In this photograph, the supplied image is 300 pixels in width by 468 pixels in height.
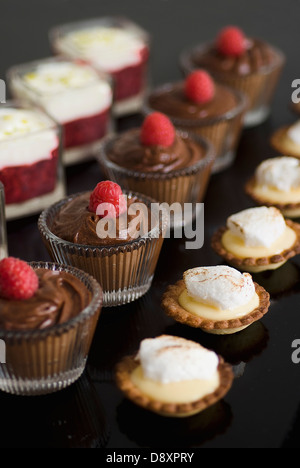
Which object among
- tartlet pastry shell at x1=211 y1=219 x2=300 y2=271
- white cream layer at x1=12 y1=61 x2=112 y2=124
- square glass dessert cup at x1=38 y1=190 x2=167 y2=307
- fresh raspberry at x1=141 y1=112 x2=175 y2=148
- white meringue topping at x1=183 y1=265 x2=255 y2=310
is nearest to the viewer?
white meringue topping at x1=183 y1=265 x2=255 y2=310

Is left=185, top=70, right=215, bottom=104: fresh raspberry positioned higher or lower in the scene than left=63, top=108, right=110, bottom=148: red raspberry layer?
higher

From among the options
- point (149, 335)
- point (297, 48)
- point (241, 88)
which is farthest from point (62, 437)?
point (297, 48)

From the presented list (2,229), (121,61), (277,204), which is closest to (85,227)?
(2,229)

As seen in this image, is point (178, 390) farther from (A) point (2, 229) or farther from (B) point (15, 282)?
(A) point (2, 229)

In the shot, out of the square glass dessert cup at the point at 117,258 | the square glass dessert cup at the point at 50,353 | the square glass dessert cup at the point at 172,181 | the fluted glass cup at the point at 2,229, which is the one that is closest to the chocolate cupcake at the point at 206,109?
the square glass dessert cup at the point at 172,181

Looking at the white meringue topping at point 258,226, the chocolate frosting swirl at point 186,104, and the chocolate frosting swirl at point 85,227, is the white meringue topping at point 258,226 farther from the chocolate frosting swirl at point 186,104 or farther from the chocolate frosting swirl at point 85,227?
the chocolate frosting swirl at point 186,104

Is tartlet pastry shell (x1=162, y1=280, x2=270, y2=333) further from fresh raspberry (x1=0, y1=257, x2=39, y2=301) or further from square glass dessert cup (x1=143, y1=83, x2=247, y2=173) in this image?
square glass dessert cup (x1=143, y1=83, x2=247, y2=173)

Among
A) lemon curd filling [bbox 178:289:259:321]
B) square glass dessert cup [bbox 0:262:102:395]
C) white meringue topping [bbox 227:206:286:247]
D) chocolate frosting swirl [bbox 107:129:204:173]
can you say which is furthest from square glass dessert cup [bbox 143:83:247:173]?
square glass dessert cup [bbox 0:262:102:395]

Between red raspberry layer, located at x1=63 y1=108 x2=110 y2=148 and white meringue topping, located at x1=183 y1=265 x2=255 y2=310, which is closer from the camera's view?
white meringue topping, located at x1=183 y1=265 x2=255 y2=310
